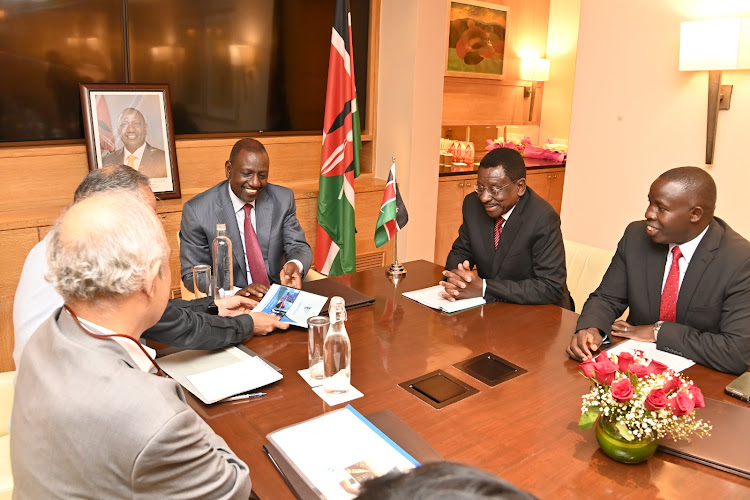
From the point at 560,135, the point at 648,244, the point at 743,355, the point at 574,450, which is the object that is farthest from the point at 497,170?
the point at 560,135

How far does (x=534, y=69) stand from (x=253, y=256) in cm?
465

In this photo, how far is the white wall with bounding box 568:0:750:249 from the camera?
9.90 ft

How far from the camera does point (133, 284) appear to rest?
1.04 metres

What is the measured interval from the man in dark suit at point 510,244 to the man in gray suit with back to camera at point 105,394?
143 cm

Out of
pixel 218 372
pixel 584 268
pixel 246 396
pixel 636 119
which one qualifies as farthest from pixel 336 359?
pixel 636 119

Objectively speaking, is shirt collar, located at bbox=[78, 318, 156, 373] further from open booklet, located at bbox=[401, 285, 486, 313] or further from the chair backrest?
the chair backrest

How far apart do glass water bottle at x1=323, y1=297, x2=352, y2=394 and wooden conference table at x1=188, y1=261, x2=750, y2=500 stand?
0.18ft

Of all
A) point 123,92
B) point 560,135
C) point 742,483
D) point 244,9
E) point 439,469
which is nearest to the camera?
point 439,469

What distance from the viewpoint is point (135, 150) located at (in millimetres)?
3365

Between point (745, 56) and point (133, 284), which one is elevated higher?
point (745, 56)

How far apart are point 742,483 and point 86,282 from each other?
138 centimetres

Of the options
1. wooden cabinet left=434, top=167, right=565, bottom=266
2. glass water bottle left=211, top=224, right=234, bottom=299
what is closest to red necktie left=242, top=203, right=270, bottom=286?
glass water bottle left=211, top=224, right=234, bottom=299

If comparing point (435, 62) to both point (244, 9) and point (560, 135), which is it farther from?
point (560, 135)

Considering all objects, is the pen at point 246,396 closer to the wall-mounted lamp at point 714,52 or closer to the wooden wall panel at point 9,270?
the wooden wall panel at point 9,270
